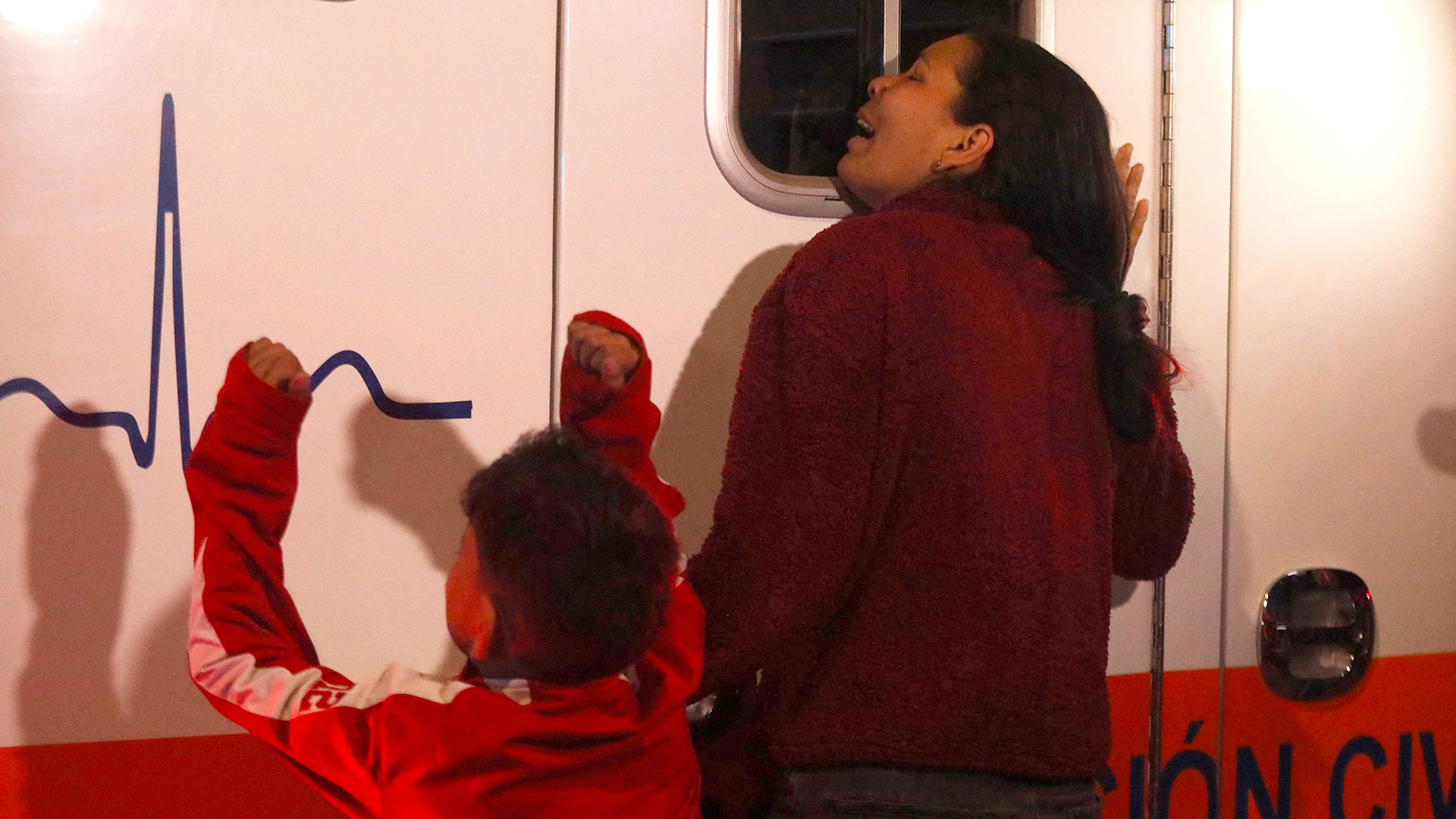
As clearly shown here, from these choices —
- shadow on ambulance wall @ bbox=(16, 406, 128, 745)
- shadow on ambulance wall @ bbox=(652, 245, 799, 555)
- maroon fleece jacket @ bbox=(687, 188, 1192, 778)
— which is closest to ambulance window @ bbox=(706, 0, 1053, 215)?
shadow on ambulance wall @ bbox=(652, 245, 799, 555)

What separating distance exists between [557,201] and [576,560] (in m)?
0.48

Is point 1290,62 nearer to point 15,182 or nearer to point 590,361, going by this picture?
point 590,361

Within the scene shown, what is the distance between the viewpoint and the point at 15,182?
3.54 ft

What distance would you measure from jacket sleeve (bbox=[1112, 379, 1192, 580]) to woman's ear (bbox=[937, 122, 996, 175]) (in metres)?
0.35

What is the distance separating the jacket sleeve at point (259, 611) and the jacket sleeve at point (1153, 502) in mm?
895

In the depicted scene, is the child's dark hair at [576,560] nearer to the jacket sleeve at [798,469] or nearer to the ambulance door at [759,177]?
the jacket sleeve at [798,469]

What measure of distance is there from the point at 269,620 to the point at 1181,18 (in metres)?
1.39

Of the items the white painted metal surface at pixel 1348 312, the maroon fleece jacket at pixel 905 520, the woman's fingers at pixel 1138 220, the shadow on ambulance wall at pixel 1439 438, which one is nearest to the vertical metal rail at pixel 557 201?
the maroon fleece jacket at pixel 905 520

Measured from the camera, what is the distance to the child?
979 mm

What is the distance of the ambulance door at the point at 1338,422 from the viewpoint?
1.55 m

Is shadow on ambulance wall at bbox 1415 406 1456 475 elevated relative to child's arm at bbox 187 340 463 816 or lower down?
elevated

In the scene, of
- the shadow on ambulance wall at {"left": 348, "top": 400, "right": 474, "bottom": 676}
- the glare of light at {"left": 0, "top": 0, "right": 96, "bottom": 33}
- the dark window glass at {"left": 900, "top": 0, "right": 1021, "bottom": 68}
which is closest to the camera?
the glare of light at {"left": 0, "top": 0, "right": 96, "bottom": 33}

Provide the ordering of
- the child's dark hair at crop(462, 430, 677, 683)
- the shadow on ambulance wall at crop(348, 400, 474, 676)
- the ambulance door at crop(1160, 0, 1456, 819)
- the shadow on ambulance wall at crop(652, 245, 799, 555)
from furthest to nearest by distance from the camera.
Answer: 1. the ambulance door at crop(1160, 0, 1456, 819)
2. the shadow on ambulance wall at crop(652, 245, 799, 555)
3. the shadow on ambulance wall at crop(348, 400, 474, 676)
4. the child's dark hair at crop(462, 430, 677, 683)

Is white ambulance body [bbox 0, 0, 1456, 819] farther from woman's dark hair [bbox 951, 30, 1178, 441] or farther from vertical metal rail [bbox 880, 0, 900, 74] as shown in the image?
woman's dark hair [bbox 951, 30, 1178, 441]
